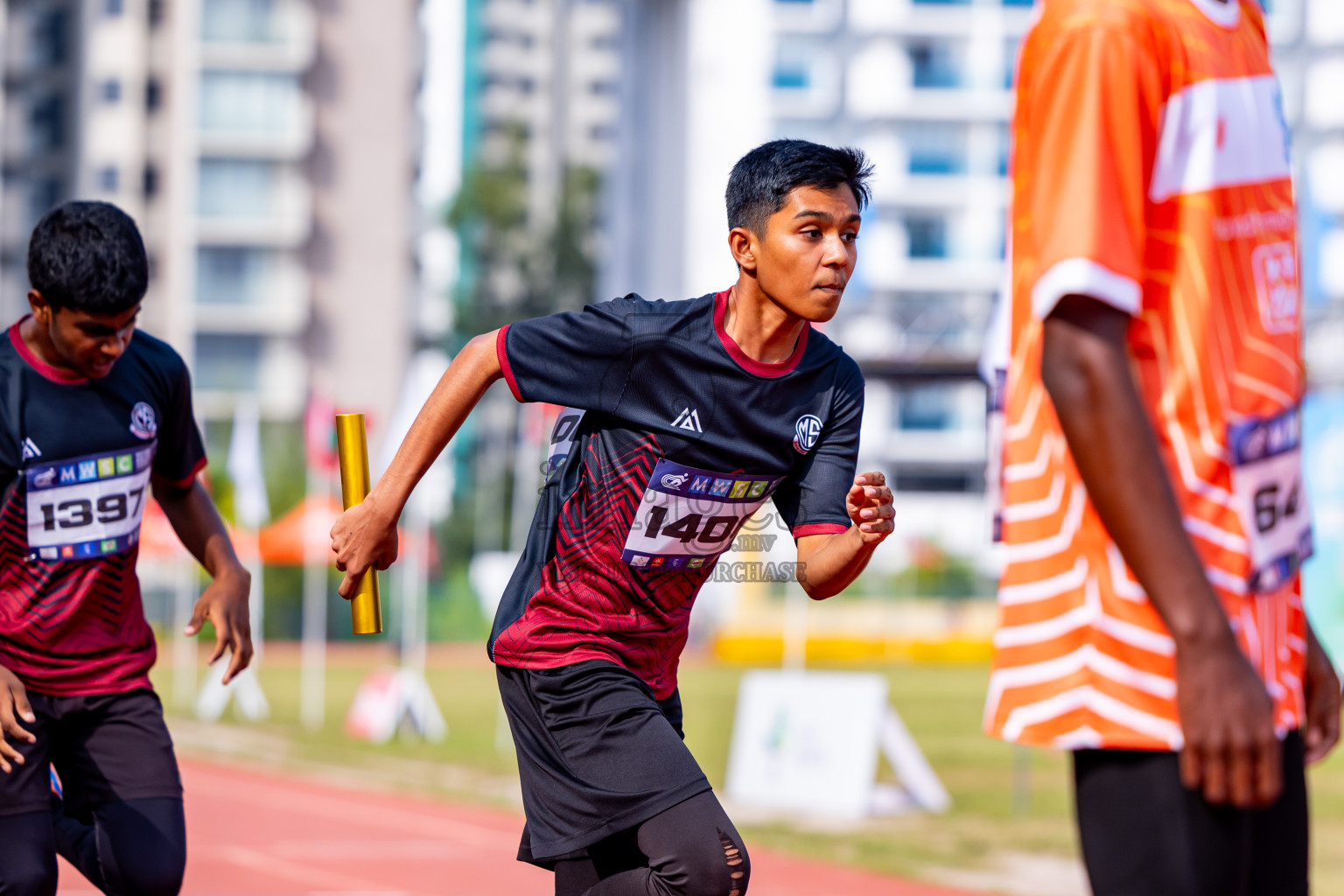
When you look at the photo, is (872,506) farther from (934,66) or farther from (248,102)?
(934,66)

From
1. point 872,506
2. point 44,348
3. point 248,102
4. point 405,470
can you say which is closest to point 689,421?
point 872,506

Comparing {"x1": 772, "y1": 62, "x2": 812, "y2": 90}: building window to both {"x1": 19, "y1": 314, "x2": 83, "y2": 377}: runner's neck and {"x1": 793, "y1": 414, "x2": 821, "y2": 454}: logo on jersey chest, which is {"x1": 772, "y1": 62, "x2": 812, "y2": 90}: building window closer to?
{"x1": 19, "y1": 314, "x2": 83, "y2": 377}: runner's neck

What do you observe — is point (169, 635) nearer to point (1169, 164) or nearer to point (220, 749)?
point (220, 749)

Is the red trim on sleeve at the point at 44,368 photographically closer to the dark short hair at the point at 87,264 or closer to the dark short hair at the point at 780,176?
the dark short hair at the point at 87,264

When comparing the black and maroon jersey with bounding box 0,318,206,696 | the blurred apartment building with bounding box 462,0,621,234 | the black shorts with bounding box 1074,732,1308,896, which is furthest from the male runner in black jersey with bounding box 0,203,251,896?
the blurred apartment building with bounding box 462,0,621,234

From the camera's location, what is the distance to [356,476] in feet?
12.1

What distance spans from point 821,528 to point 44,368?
204 centimetres

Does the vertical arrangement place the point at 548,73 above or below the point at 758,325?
above

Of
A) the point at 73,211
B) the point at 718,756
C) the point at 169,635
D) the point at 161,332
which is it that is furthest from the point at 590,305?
the point at 161,332

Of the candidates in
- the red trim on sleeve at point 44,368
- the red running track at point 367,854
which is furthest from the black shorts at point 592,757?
the red running track at point 367,854

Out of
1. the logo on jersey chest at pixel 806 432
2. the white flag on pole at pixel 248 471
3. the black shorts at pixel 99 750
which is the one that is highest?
the logo on jersey chest at pixel 806 432

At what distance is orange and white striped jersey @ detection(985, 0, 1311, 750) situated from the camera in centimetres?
193

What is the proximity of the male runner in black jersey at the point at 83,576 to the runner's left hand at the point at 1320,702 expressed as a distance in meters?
2.85

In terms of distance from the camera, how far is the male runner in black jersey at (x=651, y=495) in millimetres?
3498
